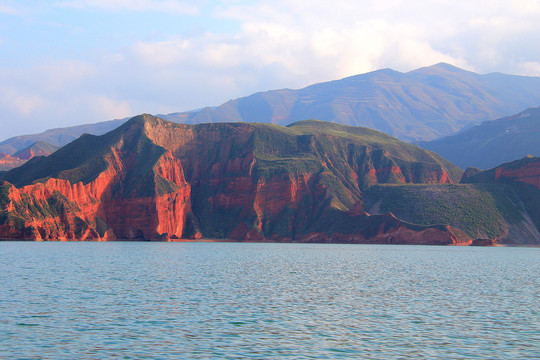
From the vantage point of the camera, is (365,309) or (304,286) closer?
(365,309)

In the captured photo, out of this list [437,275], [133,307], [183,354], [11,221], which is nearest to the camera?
[183,354]

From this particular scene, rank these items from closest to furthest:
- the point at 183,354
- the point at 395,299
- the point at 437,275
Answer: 1. the point at 183,354
2. the point at 395,299
3. the point at 437,275

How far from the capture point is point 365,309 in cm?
4756

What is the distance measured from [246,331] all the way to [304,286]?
25.1 metres

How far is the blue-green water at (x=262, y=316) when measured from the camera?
33.4 metres

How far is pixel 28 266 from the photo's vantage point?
83125 mm

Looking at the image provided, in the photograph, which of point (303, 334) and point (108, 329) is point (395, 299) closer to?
point (303, 334)

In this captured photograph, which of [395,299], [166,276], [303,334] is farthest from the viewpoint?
[166,276]

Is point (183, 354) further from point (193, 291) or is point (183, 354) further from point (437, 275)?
point (437, 275)

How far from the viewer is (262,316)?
43.6 meters

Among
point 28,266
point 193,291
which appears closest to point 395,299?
point 193,291

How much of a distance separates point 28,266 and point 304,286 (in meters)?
40.8

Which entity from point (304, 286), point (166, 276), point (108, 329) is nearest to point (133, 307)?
point (108, 329)

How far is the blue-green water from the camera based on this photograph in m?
33.4
